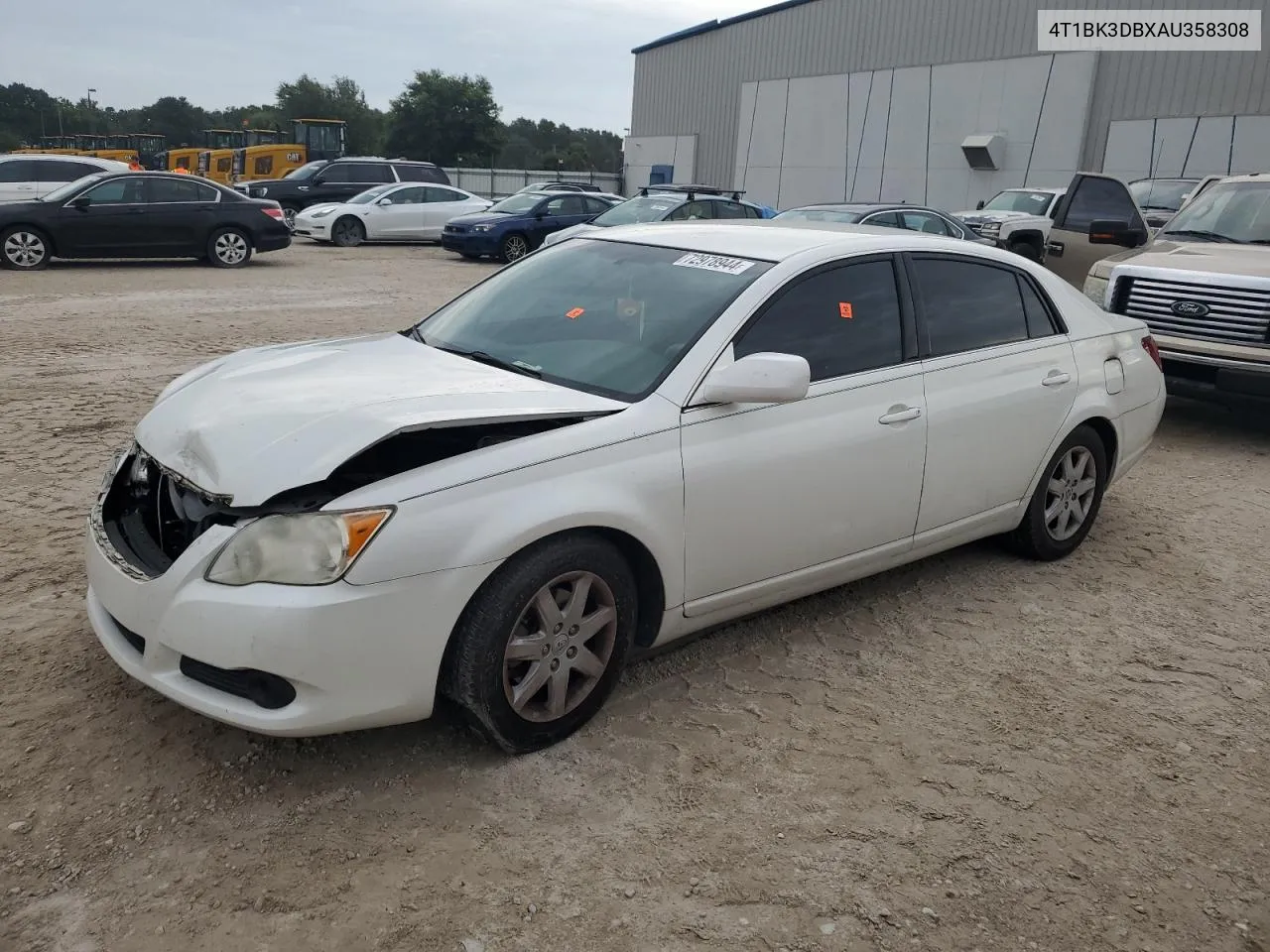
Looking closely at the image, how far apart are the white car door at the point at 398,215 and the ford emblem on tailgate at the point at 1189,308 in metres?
17.6

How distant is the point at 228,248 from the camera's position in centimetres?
1652

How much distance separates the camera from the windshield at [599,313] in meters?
3.60

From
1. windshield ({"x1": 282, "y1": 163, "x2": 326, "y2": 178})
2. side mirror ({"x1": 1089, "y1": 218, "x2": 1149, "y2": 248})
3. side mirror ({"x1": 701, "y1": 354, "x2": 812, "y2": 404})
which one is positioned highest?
windshield ({"x1": 282, "y1": 163, "x2": 326, "y2": 178})

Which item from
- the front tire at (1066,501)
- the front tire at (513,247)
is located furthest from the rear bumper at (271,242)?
the front tire at (1066,501)

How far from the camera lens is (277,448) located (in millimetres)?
2951

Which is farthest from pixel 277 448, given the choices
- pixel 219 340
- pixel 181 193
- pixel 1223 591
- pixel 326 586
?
pixel 181 193

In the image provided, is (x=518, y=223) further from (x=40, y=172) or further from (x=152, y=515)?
(x=152, y=515)

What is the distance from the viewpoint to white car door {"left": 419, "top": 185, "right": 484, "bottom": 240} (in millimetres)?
22609

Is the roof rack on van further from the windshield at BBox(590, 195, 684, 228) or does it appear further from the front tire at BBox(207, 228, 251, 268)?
the front tire at BBox(207, 228, 251, 268)

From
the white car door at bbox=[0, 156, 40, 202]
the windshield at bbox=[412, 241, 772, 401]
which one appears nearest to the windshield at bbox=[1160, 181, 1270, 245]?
the windshield at bbox=[412, 241, 772, 401]

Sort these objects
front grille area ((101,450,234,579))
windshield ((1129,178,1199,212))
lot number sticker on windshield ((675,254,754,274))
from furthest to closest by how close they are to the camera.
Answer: windshield ((1129,178,1199,212)) → lot number sticker on windshield ((675,254,754,274)) → front grille area ((101,450,234,579))

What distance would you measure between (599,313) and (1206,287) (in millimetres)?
5609

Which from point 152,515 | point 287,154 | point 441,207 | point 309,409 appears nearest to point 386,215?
point 441,207

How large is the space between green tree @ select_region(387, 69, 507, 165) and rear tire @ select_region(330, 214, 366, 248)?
1676 inches
